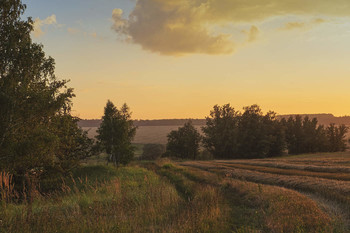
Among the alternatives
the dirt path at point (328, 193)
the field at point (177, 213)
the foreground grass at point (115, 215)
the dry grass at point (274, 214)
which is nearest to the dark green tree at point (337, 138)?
the dirt path at point (328, 193)

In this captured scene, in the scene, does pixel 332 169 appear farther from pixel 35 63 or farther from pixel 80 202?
pixel 35 63

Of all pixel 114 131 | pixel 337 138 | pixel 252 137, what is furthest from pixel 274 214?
pixel 337 138

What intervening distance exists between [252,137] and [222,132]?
9892 millimetres

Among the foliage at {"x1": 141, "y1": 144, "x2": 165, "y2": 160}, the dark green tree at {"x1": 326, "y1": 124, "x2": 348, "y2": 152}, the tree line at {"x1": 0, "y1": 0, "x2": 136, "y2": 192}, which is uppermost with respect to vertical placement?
the tree line at {"x1": 0, "y1": 0, "x2": 136, "y2": 192}

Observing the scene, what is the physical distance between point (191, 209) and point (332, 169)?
21.9 metres

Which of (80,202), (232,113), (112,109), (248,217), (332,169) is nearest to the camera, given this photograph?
(248,217)

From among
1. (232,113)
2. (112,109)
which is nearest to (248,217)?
(112,109)

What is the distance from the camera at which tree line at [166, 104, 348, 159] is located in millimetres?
80250

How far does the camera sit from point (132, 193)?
12.9 m

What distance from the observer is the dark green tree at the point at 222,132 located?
81.5 m

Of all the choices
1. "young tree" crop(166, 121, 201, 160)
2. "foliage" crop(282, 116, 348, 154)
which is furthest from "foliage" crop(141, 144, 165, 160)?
"foliage" crop(282, 116, 348, 154)

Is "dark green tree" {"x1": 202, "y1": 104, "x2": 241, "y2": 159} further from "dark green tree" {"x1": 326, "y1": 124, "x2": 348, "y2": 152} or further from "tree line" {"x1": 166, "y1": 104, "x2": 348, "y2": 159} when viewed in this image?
"dark green tree" {"x1": 326, "y1": 124, "x2": 348, "y2": 152}

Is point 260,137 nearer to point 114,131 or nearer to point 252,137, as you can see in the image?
point 252,137

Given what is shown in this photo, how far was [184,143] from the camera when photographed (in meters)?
86.9
